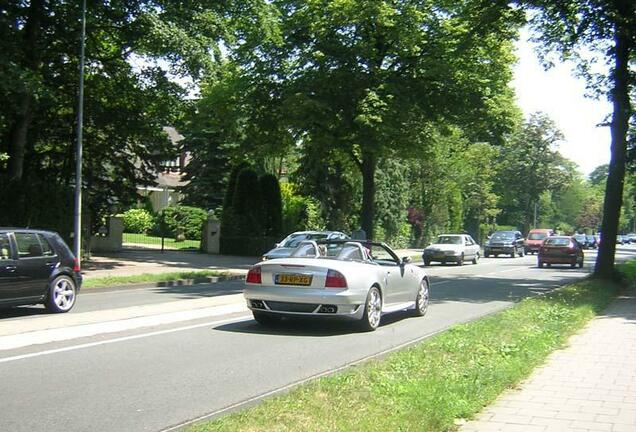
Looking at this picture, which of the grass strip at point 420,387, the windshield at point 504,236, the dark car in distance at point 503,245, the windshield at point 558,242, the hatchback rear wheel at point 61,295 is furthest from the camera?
the windshield at point 504,236

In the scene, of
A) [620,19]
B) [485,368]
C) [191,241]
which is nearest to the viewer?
[485,368]

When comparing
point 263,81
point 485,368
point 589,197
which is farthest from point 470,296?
point 589,197

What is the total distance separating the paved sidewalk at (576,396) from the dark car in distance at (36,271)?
870 centimetres

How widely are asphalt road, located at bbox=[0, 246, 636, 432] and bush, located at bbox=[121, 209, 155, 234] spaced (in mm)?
35425

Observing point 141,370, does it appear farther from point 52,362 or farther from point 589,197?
point 589,197

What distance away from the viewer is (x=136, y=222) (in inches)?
1897

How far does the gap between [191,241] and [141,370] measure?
37.4m

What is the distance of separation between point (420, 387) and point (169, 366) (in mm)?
3096

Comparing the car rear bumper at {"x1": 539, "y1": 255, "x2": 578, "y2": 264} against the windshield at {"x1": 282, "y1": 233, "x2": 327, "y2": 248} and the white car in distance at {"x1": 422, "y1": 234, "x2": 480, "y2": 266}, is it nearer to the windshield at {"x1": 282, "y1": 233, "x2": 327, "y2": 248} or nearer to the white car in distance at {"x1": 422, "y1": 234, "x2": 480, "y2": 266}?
the white car in distance at {"x1": 422, "y1": 234, "x2": 480, "y2": 266}

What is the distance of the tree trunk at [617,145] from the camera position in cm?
1953

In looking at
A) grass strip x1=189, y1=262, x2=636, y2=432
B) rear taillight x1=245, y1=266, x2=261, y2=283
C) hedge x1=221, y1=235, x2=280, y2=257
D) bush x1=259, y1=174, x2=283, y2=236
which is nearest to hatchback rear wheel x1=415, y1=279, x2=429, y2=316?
grass strip x1=189, y1=262, x2=636, y2=432

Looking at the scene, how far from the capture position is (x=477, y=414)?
563 centimetres

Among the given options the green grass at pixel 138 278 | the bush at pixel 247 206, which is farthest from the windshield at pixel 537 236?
the green grass at pixel 138 278

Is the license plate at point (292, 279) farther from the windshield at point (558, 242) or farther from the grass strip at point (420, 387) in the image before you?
Result: the windshield at point (558, 242)
